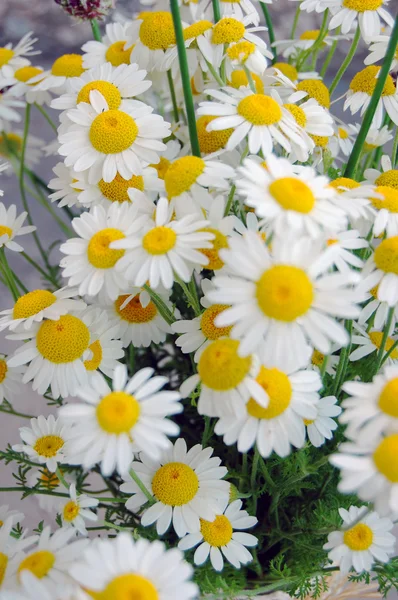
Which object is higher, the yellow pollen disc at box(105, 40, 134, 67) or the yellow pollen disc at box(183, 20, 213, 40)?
the yellow pollen disc at box(183, 20, 213, 40)

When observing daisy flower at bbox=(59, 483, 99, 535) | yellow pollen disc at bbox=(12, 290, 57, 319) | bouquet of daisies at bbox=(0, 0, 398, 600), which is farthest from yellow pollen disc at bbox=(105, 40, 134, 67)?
daisy flower at bbox=(59, 483, 99, 535)

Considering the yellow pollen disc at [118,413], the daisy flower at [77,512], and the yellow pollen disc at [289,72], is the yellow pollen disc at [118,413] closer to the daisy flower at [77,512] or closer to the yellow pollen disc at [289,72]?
the daisy flower at [77,512]

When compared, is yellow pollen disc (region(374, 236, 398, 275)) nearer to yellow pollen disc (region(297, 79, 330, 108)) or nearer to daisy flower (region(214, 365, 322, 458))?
daisy flower (region(214, 365, 322, 458))

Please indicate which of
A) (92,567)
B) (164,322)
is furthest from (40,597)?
(164,322)

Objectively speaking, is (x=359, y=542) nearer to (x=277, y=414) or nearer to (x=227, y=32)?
(x=277, y=414)

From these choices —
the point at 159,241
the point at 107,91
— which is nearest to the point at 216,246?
the point at 159,241

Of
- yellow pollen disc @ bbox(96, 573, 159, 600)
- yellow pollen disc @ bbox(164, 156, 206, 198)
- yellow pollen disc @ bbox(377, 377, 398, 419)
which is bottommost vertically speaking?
yellow pollen disc @ bbox(96, 573, 159, 600)
